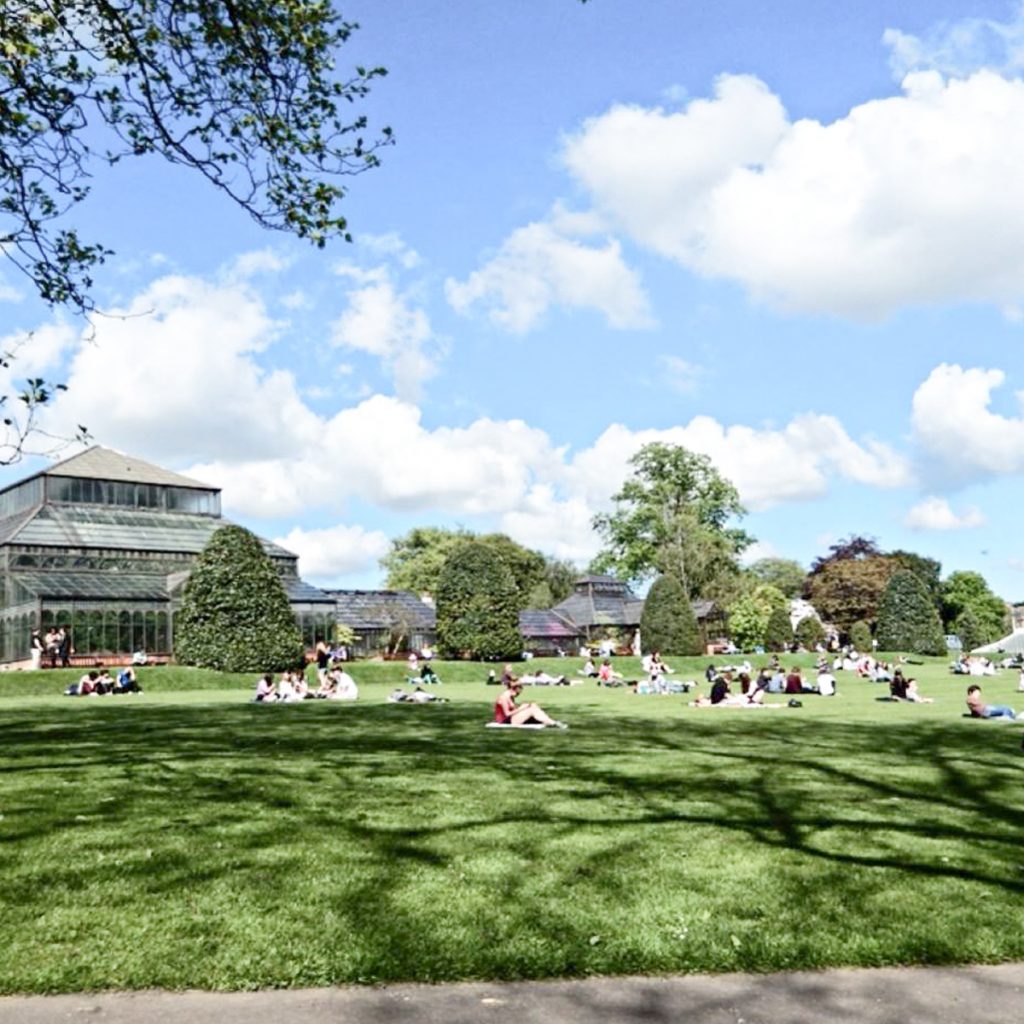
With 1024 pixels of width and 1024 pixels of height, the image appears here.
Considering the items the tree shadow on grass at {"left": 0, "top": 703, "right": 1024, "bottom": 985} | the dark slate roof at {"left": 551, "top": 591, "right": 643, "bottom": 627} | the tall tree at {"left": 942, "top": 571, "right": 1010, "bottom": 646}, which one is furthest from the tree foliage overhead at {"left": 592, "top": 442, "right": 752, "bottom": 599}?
the tree shadow on grass at {"left": 0, "top": 703, "right": 1024, "bottom": 985}

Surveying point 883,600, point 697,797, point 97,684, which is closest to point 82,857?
point 697,797

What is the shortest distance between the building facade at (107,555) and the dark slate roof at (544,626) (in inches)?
914

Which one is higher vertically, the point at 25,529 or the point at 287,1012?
the point at 25,529

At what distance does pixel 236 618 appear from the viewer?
41.6m

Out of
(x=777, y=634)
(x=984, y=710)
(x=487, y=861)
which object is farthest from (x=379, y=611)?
(x=487, y=861)

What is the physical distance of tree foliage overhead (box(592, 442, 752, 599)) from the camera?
83.1 meters

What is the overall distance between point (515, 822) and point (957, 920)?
3.68 metres

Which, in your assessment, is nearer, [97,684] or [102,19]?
[102,19]

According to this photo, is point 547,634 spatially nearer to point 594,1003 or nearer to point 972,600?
point 972,600

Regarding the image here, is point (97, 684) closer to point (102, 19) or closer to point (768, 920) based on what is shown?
point (102, 19)

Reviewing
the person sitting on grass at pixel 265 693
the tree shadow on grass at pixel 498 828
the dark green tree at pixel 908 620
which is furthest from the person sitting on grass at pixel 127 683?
the dark green tree at pixel 908 620

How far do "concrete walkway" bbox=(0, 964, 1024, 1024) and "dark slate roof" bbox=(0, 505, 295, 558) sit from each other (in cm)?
4755

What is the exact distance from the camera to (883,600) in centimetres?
6694

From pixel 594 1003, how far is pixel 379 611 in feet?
223
